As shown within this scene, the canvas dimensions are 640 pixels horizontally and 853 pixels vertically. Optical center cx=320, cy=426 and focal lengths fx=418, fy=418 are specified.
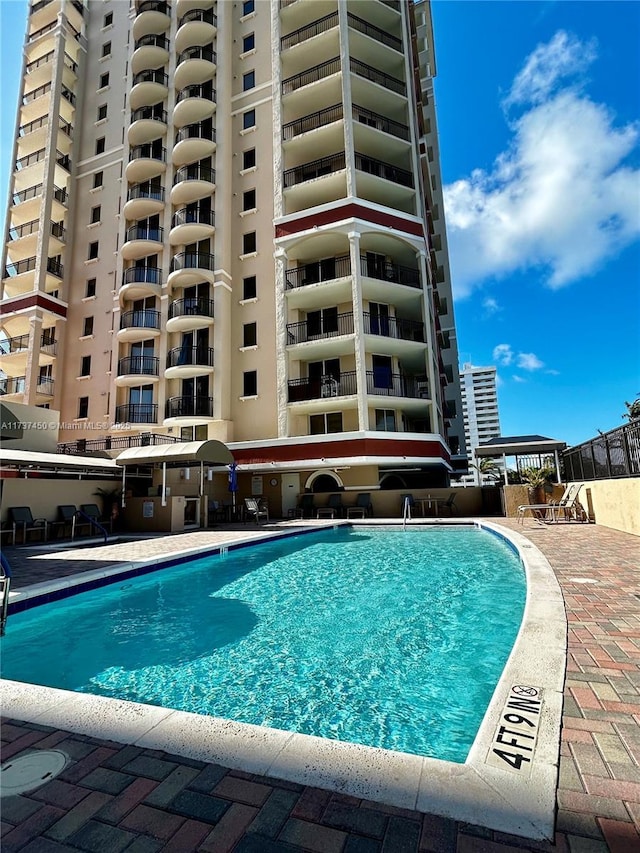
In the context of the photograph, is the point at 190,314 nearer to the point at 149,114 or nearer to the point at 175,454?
the point at 175,454

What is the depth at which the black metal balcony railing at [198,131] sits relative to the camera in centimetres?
2405

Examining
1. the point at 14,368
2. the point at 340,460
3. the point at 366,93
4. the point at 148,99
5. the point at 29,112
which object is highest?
the point at 29,112

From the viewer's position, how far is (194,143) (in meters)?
23.2

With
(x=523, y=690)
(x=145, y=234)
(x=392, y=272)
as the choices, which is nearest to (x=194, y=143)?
(x=145, y=234)

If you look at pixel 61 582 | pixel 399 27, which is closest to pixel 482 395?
pixel 399 27

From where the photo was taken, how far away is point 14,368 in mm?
26359

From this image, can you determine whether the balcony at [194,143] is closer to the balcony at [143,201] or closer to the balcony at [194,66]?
the balcony at [143,201]

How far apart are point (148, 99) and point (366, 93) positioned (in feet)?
44.9

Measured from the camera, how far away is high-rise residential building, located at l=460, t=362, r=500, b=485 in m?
143

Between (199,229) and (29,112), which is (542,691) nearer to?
(199,229)

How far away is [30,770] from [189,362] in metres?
21.1

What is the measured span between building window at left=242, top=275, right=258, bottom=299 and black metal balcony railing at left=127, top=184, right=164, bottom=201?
7773mm

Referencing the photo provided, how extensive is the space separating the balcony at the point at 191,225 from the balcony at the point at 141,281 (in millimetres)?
2077

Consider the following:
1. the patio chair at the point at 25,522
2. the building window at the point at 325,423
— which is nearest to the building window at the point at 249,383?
the building window at the point at 325,423
